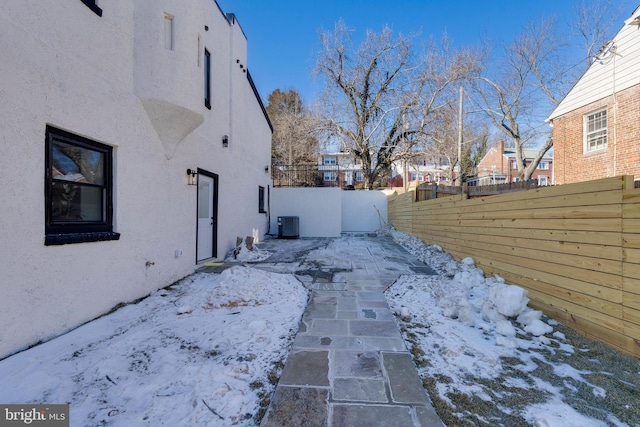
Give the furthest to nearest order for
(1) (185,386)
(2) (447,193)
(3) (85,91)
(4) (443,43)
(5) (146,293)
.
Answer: (4) (443,43) → (2) (447,193) → (5) (146,293) → (3) (85,91) → (1) (185,386)

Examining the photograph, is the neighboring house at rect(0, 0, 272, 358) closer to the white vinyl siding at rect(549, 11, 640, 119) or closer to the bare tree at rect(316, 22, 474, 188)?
the white vinyl siding at rect(549, 11, 640, 119)

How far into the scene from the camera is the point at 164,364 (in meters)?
2.40

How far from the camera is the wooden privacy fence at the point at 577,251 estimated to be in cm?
241

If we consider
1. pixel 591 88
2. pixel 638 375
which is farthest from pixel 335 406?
pixel 591 88

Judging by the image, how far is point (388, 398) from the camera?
2.00 meters

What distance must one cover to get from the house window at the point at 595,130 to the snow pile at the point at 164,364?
11.7 m

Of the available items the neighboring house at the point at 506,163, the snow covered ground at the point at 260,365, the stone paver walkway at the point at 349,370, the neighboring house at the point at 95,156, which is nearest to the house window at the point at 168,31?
the neighboring house at the point at 95,156

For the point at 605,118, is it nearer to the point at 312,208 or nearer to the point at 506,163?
the point at 312,208

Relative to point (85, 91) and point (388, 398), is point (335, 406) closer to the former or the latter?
point (388, 398)

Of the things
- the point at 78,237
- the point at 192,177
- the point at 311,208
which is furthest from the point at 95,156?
the point at 311,208

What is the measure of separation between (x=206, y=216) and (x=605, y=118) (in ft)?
41.7

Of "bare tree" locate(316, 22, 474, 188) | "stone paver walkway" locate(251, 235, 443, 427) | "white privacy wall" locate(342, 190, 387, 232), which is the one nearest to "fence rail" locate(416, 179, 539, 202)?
"stone paver walkway" locate(251, 235, 443, 427)

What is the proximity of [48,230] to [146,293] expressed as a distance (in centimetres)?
166

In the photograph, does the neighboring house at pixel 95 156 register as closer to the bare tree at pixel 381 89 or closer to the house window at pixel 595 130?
the house window at pixel 595 130
